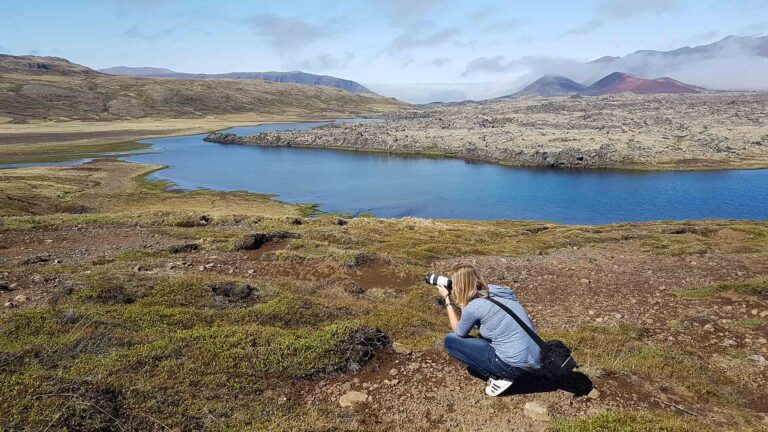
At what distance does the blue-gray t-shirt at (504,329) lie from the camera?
25.6ft

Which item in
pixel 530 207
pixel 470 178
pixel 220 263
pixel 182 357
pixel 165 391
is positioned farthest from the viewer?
pixel 470 178

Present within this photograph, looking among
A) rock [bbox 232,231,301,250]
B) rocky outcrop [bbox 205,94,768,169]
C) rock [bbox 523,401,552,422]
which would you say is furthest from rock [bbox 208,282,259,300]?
rocky outcrop [bbox 205,94,768,169]

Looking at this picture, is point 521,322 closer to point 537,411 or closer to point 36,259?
point 537,411

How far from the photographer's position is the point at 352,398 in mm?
8852

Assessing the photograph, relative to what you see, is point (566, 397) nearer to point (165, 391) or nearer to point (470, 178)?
point (165, 391)

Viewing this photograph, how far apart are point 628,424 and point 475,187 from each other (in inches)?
3261

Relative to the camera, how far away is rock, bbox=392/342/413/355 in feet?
34.8

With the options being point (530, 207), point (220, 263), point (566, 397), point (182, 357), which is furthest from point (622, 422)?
point (530, 207)

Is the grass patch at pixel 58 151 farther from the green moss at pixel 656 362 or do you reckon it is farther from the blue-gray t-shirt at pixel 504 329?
the green moss at pixel 656 362

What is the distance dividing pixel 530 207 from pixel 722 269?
51245mm

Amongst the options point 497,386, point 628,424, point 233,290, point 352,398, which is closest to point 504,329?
point 497,386

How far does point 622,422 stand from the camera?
23.6ft

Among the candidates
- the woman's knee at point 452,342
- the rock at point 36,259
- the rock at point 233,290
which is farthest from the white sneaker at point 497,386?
the rock at point 36,259

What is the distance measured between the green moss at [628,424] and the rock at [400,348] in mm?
3960
